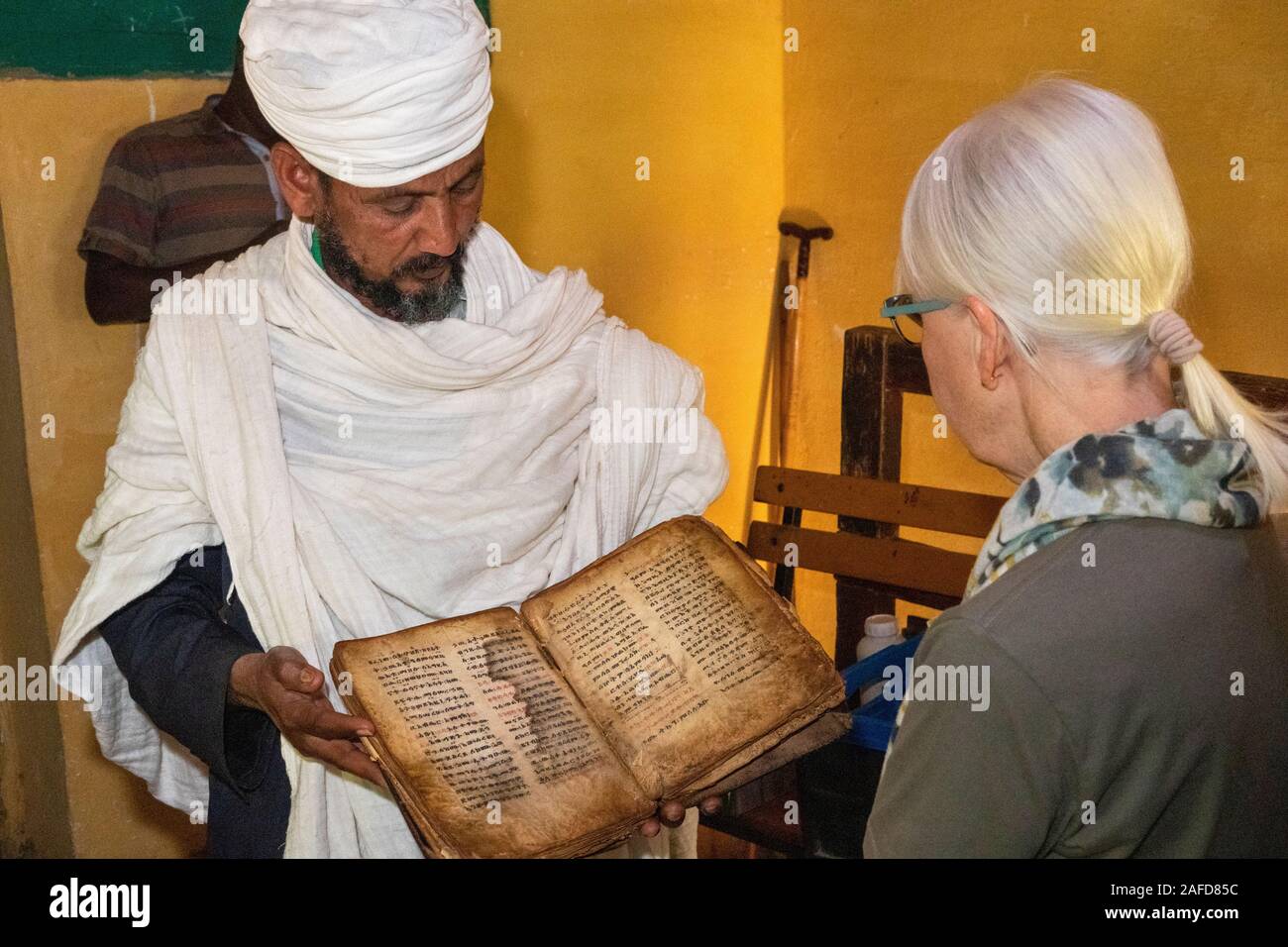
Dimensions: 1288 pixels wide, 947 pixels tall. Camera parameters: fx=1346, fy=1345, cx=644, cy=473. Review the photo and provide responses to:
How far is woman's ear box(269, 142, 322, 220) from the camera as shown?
2350mm

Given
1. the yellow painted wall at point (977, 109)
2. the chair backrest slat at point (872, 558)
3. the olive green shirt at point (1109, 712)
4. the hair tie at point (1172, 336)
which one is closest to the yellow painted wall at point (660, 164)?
the yellow painted wall at point (977, 109)

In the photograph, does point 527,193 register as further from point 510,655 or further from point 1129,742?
point 1129,742

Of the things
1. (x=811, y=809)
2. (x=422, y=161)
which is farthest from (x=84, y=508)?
(x=811, y=809)

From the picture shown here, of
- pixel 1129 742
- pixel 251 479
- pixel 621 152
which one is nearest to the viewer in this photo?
pixel 1129 742

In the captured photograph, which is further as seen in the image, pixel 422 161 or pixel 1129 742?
pixel 422 161

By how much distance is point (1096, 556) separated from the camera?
148 cm

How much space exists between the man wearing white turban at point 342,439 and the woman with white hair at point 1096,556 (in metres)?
0.94

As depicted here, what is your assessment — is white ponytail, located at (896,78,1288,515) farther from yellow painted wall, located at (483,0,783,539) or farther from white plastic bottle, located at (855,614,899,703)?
yellow painted wall, located at (483,0,783,539)

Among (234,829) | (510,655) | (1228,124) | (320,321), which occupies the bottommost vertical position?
(234,829)

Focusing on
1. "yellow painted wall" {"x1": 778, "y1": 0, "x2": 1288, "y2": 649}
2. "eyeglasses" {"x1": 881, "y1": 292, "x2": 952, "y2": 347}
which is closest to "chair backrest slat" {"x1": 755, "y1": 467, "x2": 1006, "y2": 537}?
"yellow painted wall" {"x1": 778, "y1": 0, "x2": 1288, "y2": 649}

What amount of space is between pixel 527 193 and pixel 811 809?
2.17m

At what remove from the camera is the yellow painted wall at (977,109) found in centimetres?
350

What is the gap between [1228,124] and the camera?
354 cm

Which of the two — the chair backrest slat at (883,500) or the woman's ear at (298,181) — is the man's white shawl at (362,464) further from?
the chair backrest slat at (883,500)
